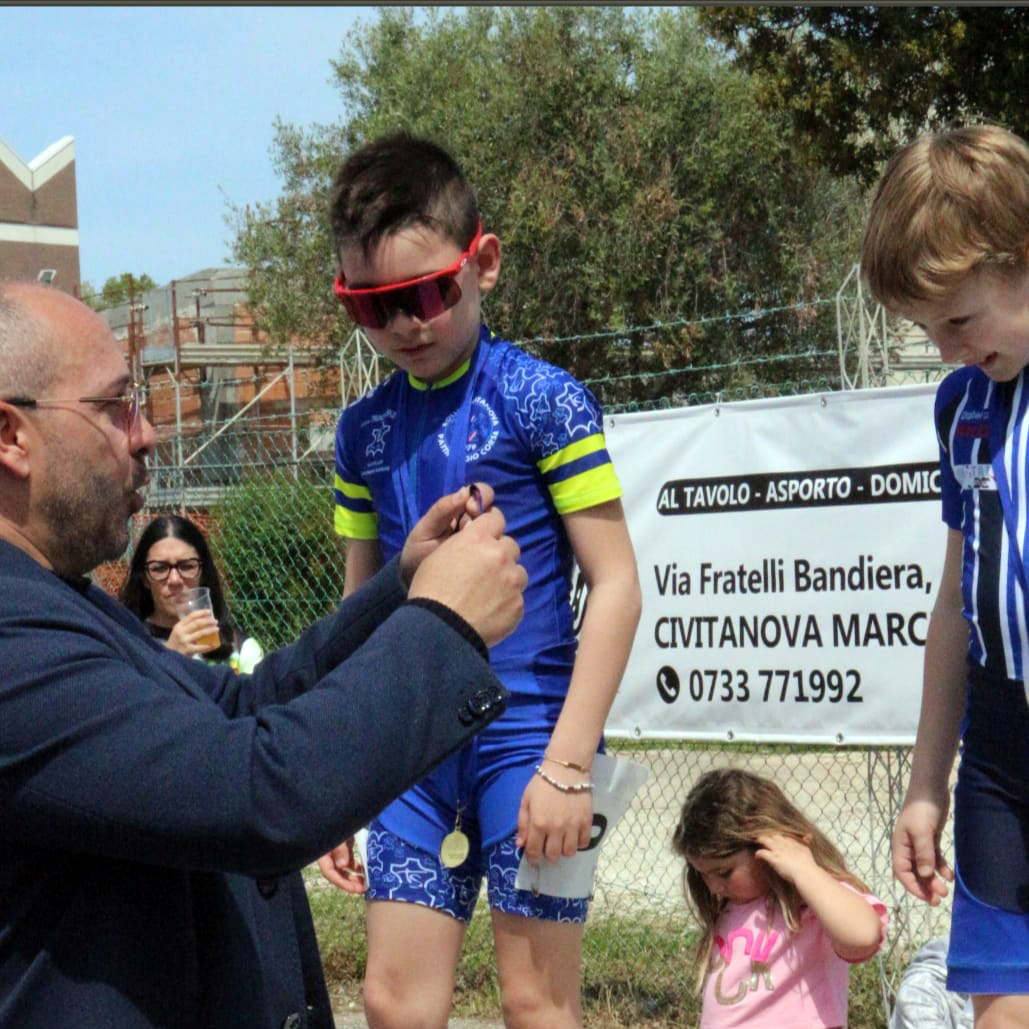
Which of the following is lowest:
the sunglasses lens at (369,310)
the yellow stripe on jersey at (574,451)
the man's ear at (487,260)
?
the yellow stripe on jersey at (574,451)

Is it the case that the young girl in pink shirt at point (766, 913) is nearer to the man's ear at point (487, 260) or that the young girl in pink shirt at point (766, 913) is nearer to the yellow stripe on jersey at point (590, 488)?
the yellow stripe on jersey at point (590, 488)

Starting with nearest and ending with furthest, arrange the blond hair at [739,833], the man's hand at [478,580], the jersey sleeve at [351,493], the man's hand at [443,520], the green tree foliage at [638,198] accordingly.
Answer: the man's hand at [478,580], the man's hand at [443,520], the jersey sleeve at [351,493], the blond hair at [739,833], the green tree foliage at [638,198]

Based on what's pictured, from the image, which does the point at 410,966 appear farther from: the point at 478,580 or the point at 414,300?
the point at 478,580

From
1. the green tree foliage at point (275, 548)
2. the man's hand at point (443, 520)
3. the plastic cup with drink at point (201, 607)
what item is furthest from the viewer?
the green tree foliage at point (275, 548)

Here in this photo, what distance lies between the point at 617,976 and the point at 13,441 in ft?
13.5

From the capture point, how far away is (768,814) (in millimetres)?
3742

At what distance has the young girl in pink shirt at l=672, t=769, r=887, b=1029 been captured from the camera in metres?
3.64

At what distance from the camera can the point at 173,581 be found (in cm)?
540

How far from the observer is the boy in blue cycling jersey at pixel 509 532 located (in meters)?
2.87

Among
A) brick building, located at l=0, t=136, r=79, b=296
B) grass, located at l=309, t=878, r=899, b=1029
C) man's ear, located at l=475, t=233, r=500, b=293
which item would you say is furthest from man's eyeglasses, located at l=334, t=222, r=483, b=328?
brick building, located at l=0, t=136, r=79, b=296

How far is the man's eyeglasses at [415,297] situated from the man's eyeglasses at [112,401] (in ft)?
3.13

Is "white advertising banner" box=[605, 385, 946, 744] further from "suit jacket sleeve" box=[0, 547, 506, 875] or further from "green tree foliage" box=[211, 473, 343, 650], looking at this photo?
"green tree foliage" box=[211, 473, 343, 650]

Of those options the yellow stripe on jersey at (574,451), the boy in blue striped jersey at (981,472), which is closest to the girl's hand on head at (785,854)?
the boy in blue striped jersey at (981,472)

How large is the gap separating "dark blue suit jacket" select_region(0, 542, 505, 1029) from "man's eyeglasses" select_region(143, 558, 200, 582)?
367 cm
